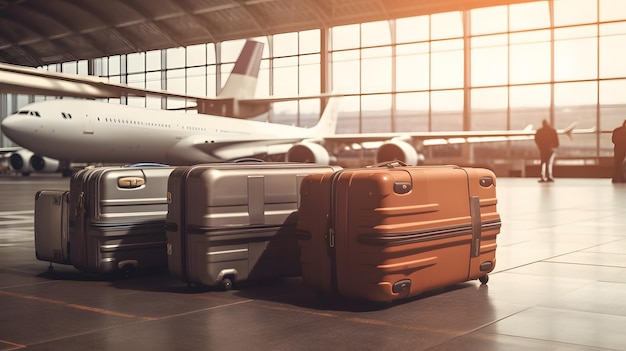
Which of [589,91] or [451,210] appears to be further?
[589,91]

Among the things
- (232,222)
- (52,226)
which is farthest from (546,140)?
(232,222)

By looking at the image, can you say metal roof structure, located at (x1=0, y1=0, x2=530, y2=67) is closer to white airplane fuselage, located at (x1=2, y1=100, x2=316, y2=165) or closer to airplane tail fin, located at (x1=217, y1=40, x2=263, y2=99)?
airplane tail fin, located at (x1=217, y1=40, x2=263, y2=99)

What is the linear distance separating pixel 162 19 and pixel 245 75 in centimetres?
684

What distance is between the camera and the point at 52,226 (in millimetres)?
5559

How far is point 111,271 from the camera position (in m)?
5.07

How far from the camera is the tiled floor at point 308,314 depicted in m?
3.15

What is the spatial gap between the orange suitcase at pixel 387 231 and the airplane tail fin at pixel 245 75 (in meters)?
34.5

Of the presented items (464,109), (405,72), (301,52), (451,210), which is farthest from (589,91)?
(451,210)

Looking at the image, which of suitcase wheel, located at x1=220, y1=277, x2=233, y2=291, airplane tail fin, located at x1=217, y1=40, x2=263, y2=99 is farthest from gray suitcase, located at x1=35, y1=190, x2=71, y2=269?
airplane tail fin, located at x1=217, y1=40, x2=263, y2=99

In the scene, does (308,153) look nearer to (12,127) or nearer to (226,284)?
(12,127)

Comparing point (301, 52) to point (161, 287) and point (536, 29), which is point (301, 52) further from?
point (161, 287)

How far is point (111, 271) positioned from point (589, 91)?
1203 inches

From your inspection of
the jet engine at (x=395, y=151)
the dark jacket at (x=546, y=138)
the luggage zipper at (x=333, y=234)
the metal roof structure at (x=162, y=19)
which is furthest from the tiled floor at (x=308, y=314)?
the metal roof structure at (x=162, y=19)

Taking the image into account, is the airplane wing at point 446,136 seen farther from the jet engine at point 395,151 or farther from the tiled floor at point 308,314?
the tiled floor at point 308,314
